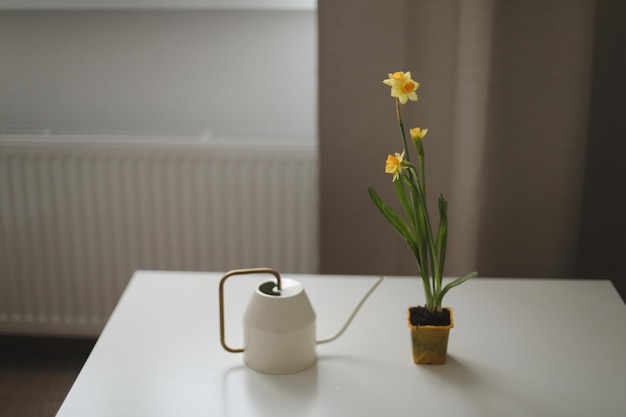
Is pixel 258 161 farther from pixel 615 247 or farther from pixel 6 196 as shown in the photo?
pixel 615 247

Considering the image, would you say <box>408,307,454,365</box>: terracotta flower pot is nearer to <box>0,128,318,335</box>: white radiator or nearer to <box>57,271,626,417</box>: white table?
<box>57,271,626,417</box>: white table

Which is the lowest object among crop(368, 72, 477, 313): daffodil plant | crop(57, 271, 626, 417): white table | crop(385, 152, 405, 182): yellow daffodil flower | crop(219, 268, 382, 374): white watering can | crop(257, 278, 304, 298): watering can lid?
crop(57, 271, 626, 417): white table

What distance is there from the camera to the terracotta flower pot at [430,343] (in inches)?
48.3

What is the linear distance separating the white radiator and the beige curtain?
0.60ft

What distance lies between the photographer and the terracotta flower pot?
1.23m

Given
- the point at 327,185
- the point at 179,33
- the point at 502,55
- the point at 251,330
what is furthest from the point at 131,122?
the point at 251,330

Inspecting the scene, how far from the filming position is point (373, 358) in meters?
1.27

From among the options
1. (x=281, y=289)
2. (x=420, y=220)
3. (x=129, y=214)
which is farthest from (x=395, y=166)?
(x=129, y=214)

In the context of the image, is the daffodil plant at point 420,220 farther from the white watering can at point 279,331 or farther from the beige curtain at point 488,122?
the beige curtain at point 488,122

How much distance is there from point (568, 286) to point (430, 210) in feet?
2.08

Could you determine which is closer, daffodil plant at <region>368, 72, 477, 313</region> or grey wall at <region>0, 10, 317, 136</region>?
daffodil plant at <region>368, 72, 477, 313</region>

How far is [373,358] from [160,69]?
1457 millimetres

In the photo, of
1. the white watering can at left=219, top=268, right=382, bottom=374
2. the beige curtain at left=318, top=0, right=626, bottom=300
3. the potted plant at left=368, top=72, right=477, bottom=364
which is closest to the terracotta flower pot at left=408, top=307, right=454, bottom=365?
the potted plant at left=368, top=72, right=477, bottom=364

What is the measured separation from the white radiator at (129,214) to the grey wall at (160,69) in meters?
0.12
